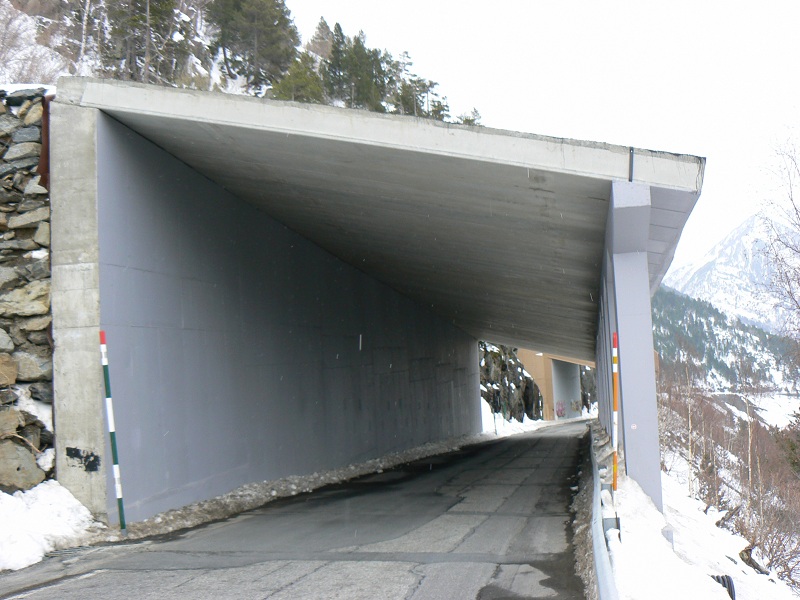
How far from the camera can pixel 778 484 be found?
31.6 m

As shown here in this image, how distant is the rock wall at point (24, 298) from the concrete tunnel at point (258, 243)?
21cm

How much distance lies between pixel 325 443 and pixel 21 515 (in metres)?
8.11

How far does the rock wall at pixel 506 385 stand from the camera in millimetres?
45625

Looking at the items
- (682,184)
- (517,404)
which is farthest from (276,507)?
(517,404)

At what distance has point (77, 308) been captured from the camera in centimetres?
855

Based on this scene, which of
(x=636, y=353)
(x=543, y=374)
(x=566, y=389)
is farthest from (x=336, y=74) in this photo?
(x=566, y=389)

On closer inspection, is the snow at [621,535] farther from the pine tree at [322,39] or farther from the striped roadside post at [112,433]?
the pine tree at [322,39]

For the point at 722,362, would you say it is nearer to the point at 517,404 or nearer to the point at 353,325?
the point at 517,404

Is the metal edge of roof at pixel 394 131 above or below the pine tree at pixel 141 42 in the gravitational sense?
below

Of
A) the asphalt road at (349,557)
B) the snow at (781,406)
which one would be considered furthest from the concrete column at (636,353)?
the snow at (781,406)

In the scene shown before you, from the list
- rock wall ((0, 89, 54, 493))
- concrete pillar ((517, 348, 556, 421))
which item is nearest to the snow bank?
rock wall ((0, 89, 54, 493))

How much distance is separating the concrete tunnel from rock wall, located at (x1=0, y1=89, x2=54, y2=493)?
0.21m

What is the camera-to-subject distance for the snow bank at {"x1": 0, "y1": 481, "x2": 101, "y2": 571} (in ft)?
23.1

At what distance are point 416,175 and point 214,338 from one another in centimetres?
401
